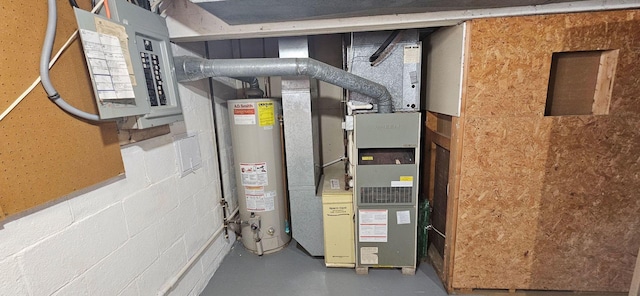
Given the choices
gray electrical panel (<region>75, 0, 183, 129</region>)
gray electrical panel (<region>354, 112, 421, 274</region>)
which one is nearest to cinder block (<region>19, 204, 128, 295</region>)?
gray electrical panel (<region>75, 0, 183, 129</region>)

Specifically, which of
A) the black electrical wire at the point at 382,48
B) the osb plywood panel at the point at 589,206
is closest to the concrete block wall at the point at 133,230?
the black electrical wire at the point at 382,48

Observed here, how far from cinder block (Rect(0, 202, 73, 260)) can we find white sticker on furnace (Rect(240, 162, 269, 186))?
1.24m

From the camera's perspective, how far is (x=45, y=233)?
3.22ft

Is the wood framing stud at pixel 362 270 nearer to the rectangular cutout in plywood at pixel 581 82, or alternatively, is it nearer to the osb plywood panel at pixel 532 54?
the osb plywood panel at pixel 532 54

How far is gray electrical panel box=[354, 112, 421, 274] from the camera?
5.93 feet

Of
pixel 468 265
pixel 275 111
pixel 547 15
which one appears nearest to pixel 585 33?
pixel 547 15

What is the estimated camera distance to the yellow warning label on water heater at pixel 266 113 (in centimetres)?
212

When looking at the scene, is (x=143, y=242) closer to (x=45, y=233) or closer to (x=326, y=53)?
(x=45, y=233)

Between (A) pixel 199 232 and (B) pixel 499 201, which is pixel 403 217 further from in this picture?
(A) pixel 199 232

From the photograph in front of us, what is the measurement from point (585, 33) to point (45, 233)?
273cm

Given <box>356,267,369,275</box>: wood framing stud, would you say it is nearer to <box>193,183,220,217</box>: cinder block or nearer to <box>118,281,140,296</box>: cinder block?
<box>193,183,220,217</box>: cinder block

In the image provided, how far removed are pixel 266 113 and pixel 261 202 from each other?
778mm

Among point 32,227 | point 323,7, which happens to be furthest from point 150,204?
point 323,7

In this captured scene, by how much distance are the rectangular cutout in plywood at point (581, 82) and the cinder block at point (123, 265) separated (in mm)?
2591
